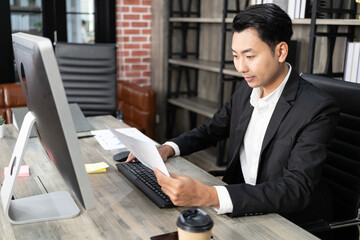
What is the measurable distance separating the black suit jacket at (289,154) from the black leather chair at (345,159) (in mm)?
71

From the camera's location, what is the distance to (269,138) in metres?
1.56

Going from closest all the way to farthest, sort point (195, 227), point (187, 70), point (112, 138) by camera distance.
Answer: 1. point (195, 227)
2. point (112, 138)
3. point (187, 70)

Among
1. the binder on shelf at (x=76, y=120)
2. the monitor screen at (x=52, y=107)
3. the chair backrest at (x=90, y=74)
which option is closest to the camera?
the monitor screen at (x=52, y=107)

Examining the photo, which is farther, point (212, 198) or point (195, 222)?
point (212, 198)

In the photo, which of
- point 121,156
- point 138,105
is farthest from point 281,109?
point 138,105

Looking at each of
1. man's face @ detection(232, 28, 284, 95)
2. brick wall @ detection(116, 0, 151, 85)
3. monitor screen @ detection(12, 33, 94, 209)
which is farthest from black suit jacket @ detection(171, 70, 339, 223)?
brick wall @ detection(116, 0, 151, 85)

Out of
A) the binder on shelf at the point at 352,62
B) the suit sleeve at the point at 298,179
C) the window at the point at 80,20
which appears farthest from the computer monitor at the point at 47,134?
the window at the point at 80,20

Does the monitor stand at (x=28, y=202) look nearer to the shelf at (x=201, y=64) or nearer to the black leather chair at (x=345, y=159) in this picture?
the black leather chair at (x=345, y=159)

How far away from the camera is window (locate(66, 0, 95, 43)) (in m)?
4.15

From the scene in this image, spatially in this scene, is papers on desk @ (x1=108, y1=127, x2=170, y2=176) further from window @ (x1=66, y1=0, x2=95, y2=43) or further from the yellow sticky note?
window @ (x1=66, y1=0, x2=95, y2=43)

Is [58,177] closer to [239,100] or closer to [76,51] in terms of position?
[239,100]

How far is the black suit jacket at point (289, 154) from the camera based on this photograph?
4.31ft

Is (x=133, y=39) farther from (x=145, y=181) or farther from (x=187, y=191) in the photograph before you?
(x=187, y=191)

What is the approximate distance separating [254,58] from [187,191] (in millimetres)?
585
